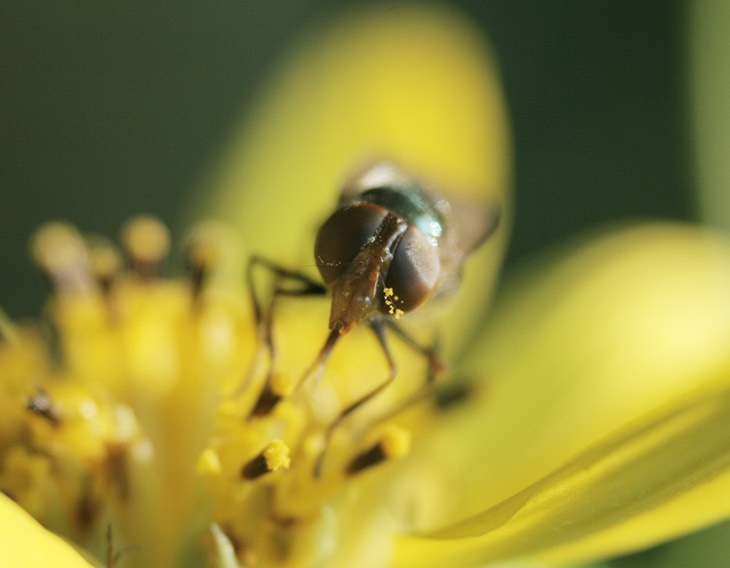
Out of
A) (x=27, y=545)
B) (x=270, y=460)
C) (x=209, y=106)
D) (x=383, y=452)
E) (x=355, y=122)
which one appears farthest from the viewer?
(x=209, y=106)

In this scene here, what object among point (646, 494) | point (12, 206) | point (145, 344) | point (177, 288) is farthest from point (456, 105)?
point (646, 494)

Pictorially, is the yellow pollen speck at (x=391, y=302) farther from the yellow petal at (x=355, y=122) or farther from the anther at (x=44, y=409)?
the yellow petal at (x=355, y=122)

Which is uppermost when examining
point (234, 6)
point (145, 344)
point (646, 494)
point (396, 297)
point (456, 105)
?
point (234, 6)

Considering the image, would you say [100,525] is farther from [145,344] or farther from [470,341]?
[470,341]

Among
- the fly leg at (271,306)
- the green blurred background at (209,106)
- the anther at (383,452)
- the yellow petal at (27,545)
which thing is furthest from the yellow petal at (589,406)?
the green blurred background at (209,106)

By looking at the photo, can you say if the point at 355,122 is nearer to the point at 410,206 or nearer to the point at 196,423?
the point at 196,423

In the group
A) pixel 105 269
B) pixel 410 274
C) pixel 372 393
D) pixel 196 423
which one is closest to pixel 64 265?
pixel 105 269
